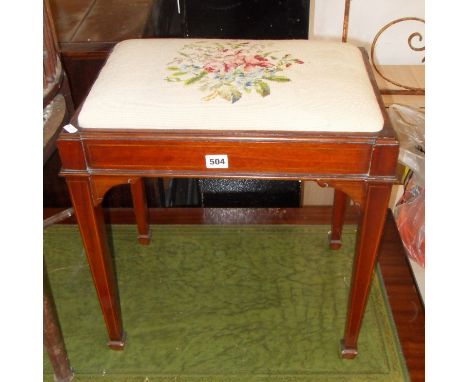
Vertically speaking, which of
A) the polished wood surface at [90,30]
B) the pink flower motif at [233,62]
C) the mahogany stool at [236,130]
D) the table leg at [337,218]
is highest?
the pink flower motif at [233,62]

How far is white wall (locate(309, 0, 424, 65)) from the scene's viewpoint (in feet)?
5.39

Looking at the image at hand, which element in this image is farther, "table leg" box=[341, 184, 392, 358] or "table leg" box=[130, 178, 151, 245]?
"table leg" box=[130, 178, 151, 245]

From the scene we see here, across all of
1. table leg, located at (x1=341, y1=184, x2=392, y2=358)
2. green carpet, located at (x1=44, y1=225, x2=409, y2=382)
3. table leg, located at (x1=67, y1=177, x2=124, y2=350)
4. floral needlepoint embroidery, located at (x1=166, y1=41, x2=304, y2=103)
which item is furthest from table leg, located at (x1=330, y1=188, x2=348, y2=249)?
table leg, located at (x1=67, y1=177, x2=124, y2=350)

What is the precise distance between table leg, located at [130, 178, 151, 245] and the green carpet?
0.09 ft

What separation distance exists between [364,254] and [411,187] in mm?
495

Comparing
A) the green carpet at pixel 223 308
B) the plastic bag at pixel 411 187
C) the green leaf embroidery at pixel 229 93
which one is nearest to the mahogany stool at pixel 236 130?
the green leaf embroidery at pixel 229 93

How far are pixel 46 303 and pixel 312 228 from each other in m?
0.73

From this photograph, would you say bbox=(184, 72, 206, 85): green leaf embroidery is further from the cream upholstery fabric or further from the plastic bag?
the plastic bag

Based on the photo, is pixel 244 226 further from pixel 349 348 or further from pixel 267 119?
pixel 267 119

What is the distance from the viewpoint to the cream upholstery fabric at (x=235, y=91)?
84cm

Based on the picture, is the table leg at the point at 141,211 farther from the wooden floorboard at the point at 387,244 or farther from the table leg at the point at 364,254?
the table leg at the point at 364,254

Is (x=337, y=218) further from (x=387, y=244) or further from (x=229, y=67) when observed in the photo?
(x=229, y=67)

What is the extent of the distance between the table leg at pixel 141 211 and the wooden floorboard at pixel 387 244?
0.26ft

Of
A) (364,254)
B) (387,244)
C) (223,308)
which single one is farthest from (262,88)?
(387,244)
